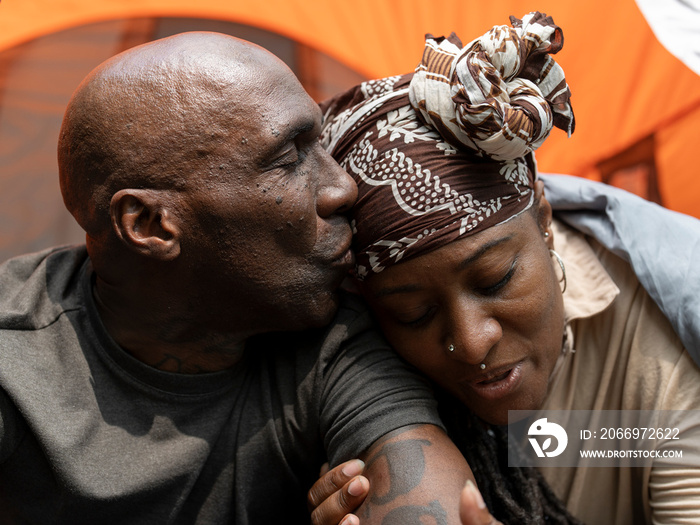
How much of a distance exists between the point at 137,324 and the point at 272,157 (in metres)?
0.56

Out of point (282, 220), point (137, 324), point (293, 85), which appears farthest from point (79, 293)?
point (293, 85)

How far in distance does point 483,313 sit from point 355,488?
0.49 metres

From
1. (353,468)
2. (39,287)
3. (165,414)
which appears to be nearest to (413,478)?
(353,468)

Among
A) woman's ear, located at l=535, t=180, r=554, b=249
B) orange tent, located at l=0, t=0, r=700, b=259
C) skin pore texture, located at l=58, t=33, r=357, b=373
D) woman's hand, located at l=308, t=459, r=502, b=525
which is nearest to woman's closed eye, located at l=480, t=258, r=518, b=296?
woman's ear, located at l=535, t=180, r=554, b=249

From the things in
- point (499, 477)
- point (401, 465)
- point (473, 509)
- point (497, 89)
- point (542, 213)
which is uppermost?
point (497, 89)

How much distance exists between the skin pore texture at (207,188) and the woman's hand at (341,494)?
351 millimetres

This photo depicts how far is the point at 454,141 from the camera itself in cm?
159

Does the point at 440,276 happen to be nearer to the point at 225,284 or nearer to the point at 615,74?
the point at 225,284

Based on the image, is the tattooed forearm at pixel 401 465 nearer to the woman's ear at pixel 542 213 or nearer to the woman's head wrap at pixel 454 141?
the woman's head wrap at pixel 454 141

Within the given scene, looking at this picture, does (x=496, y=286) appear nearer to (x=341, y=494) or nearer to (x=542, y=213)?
(x=542, y=213)

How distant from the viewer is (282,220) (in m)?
1.47

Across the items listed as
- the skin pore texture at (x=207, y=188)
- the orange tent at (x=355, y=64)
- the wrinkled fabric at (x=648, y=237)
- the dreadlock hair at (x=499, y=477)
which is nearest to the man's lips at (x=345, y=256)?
the skin pore texture at (x=207, y=188)

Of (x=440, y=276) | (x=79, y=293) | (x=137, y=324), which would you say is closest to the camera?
(x=440, y=276)

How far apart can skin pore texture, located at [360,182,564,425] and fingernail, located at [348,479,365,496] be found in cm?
35
